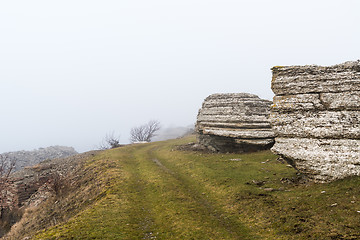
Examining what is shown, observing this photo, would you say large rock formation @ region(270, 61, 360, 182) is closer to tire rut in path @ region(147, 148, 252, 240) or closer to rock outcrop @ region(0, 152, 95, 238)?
tire rut in path @ region(147, 148, 252, 240)

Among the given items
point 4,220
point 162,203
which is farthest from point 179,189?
point 4,220

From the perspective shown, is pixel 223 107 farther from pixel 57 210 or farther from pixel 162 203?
pixel 57 210

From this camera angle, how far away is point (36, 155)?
275 feet

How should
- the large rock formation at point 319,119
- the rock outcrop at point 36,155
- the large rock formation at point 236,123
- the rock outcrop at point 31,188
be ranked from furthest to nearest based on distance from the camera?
the rock outcrop at point 36,155
the large rock formation at point 236,123
the rock outcrop at point 31,188
the large rock formation at point 319,119

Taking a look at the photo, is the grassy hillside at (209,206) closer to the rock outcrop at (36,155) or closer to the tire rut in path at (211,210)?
the tire rut in path at (211,210)

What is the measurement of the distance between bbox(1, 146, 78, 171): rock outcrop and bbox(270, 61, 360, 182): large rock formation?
81.8 meters

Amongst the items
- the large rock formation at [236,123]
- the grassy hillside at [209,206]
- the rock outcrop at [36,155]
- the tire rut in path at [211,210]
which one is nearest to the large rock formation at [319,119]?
the grassy hillside at [209,206]

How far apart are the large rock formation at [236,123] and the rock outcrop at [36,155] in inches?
2677

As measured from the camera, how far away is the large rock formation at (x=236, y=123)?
30875mm

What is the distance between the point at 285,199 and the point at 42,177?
121 ft

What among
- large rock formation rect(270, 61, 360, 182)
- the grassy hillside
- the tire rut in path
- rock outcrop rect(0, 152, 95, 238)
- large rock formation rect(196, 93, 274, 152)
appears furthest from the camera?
large rock formation rect(196, 93, 274, 152)

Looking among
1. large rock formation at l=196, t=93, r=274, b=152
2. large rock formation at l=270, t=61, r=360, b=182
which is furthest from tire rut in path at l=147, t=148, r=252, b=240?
large rock formation at l=196, t=93, r=274, b=152

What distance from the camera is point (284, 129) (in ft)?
64.1

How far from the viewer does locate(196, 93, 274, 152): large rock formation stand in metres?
30.9
